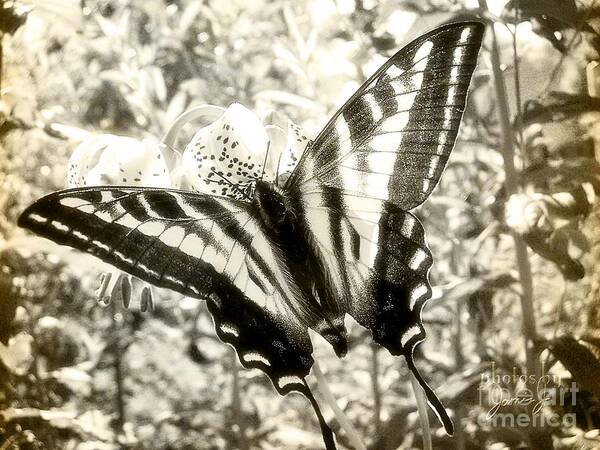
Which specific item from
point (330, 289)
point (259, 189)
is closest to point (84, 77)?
point (259, 189)

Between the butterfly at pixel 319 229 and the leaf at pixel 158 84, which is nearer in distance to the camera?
the butterfly at pixel 319 229

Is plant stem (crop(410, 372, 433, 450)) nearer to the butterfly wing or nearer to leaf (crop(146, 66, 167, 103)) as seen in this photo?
the butterfly wing

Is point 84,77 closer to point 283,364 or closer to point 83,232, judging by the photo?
point 83,232

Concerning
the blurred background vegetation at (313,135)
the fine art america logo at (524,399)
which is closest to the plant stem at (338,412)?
the blurred background vegetation at (313,135)

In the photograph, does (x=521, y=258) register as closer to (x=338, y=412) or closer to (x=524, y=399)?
(x=524, y=399)

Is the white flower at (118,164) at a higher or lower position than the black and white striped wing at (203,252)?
higher

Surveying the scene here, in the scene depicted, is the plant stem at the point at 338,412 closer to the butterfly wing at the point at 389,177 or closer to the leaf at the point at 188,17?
the butterfly wing at the point at 389,177

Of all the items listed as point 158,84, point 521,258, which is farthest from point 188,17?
point 521,258
